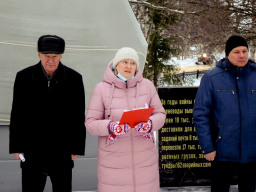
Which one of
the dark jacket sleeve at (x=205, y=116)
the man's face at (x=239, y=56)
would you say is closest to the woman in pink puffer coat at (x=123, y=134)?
the dark jacket sleeve at (x=205, y=116)

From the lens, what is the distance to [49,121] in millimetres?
2463

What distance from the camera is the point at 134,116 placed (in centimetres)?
230

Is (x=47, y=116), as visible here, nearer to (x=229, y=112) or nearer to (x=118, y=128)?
(x=118, y=128)

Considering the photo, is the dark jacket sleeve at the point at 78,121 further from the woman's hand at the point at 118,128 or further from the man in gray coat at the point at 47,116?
the woman's hand at the point at 118,128

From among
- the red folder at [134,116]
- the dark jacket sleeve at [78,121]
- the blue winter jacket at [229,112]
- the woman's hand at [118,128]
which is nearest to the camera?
the red folder at [134,116]

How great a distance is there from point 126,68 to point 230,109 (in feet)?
3.09

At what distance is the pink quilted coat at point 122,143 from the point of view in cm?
254

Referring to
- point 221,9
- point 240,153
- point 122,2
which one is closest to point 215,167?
point 240,153

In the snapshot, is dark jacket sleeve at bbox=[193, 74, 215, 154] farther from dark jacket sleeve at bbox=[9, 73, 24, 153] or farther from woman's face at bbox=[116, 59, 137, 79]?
dark jacket sleeve at bbox=[9, 73, 24, 153]

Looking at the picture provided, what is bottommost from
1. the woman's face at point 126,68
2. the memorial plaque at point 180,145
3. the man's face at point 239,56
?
the memorial plaque at point 180,145

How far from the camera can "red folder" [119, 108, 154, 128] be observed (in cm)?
225

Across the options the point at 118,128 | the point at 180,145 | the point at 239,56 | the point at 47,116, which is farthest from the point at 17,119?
the point at 180,145

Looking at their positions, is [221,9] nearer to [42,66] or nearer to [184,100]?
[184,100]

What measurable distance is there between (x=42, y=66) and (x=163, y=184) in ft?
8.01
